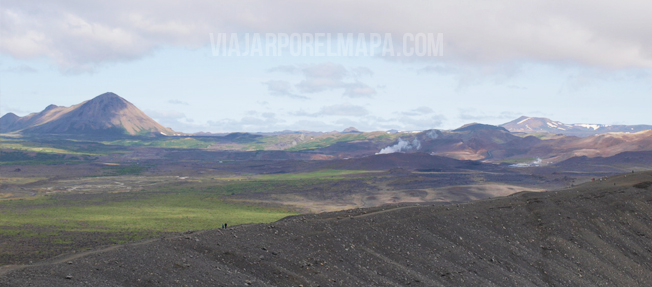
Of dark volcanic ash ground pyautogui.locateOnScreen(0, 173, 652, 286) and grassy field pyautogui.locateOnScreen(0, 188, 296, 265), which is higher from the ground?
dark volcanic ash ground pyautogui.locateOnScreen(0, 173, 652, 286)

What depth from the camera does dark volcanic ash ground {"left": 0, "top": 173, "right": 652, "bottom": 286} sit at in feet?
88.9

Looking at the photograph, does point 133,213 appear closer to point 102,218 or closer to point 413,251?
point 102,218

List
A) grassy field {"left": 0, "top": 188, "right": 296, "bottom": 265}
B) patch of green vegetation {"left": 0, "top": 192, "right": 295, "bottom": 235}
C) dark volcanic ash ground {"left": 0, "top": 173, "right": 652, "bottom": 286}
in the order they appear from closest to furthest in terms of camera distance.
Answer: dark volcanic ash ground {"left": 0, "top": 173, "right": 652, "bottom": 286}
grassy field {"left": 0, "top": 188, "right": 296, "bottom": 265}
patch of green vegetation {"left": 0, "top": 192, "right": 295, "bottom": 235}

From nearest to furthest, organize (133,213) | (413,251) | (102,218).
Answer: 1. (413,251)
2. (102,218)
3. (133,213)

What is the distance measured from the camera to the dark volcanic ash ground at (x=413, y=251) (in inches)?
1067

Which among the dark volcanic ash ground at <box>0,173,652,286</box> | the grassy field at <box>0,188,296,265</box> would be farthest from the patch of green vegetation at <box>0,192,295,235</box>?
the dark volcanic ash ground at <box>0,173,652,286</box>

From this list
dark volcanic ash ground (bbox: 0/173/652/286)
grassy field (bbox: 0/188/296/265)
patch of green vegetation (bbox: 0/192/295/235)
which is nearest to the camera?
dark volcanic ash ground (bbox: 0/173/652/286)

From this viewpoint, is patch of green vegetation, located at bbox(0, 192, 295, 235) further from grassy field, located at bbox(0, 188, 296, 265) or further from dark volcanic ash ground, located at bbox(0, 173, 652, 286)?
dark volcanic ash ground, located at bbox(0, 173, 652, 286)

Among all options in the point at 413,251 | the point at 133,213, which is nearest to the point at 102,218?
the point at 133,213

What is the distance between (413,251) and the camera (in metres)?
34.6

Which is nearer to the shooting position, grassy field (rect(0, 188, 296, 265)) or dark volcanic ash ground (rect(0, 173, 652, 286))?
dark volcanic ash ground (rect(0, 173, 652, 286))

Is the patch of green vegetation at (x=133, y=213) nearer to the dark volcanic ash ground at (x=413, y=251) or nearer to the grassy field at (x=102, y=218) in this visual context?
the grassy field at (x=102, y=218)

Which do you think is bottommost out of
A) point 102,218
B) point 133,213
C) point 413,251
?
point 133,213

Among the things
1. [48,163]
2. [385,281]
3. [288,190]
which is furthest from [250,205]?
[48,163]
